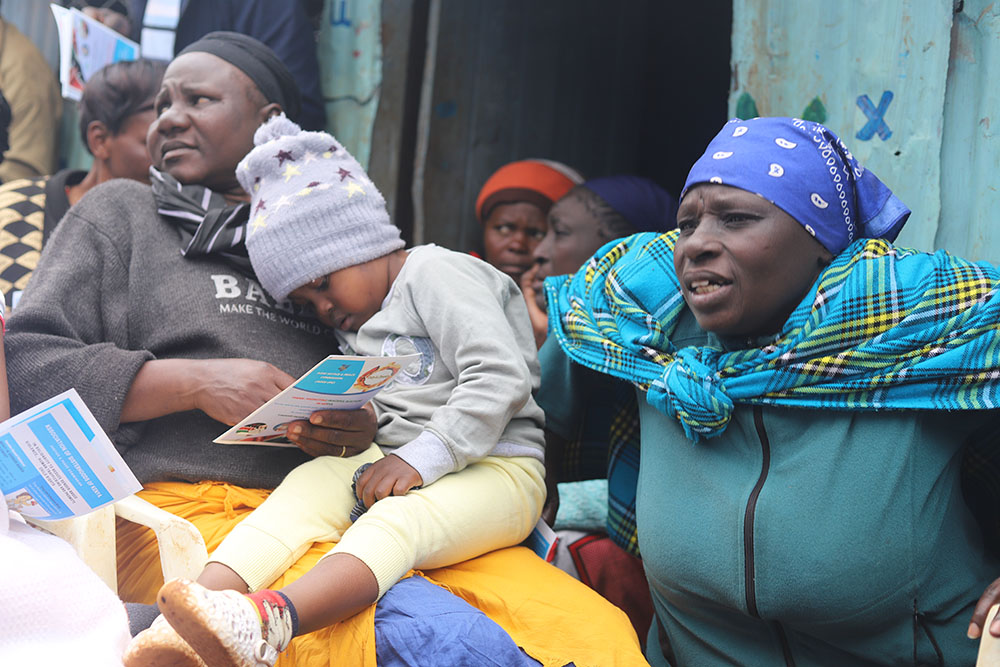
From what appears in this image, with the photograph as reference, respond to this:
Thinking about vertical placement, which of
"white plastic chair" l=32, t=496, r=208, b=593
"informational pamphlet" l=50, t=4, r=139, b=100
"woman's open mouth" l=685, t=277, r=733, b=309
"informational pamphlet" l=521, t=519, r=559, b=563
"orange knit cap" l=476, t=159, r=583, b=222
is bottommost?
"informational pamphlet" l=521, t=519, r=559, b=563

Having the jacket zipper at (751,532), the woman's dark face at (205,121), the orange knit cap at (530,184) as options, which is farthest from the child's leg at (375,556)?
the orange knit cap at (530,184)

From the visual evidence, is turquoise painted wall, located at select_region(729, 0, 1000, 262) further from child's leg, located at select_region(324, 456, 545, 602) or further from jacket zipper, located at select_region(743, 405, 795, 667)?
child's leg, located at select_region(324, 456, 545, 602)

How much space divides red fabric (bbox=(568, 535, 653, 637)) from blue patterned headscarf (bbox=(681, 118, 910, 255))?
103 cm

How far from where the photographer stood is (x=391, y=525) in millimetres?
1916

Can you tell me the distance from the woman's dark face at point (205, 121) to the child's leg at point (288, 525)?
3.43 ft

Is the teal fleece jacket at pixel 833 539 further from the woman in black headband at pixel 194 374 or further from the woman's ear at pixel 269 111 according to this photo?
the woman's ear at pixel 269 111

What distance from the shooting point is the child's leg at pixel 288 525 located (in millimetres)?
1882

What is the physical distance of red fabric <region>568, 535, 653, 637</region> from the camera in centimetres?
251

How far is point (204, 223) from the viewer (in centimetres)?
249

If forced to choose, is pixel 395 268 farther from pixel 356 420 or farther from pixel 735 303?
pixel 735 303

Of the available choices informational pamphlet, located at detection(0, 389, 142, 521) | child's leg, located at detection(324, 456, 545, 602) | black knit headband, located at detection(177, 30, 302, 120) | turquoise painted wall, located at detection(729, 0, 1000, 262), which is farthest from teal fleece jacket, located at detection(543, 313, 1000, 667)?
black knit headband, located at detection(177, 30, 302, 120)

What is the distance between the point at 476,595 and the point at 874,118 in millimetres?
1717

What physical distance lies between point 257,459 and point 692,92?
14.6 ft

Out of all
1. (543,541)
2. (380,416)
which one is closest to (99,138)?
(380,416)
